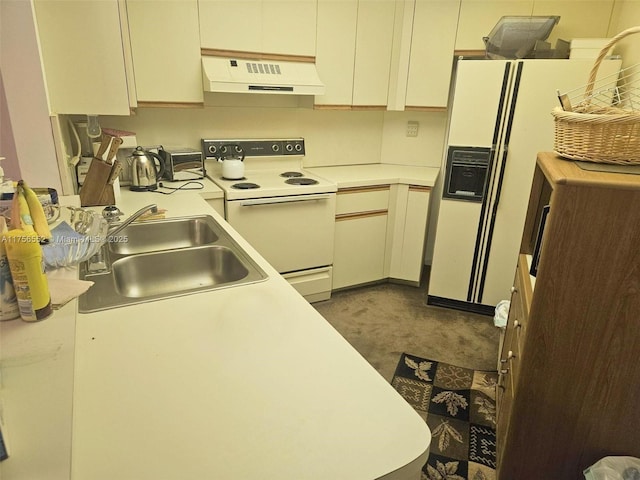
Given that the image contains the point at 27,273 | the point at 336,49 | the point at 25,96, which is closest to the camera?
the point at 27,273

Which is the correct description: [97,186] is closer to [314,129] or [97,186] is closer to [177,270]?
[177,270]

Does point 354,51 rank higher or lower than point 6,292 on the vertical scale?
higher

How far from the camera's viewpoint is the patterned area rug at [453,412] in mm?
1710

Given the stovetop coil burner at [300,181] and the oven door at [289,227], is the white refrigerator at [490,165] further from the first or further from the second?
the stovetop coil burner at [300,181]

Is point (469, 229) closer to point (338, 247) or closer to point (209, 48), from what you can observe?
point (338, 247)

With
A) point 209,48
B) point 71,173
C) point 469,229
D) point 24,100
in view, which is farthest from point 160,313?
point 469,229

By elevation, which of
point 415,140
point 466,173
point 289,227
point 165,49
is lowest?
point 289,227

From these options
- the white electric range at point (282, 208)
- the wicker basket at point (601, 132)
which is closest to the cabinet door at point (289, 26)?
the white electric range at point (282, 208)

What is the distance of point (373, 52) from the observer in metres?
3.04

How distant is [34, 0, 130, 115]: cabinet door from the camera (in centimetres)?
196

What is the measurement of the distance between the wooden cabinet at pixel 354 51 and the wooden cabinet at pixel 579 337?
188 cm

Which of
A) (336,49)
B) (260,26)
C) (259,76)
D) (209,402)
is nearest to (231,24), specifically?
(260,26)

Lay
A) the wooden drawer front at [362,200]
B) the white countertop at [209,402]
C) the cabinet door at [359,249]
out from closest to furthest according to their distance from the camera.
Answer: the white countertop at [209,402] < the wooden drawer front at [362,200] < the cabinet door at [359,249]

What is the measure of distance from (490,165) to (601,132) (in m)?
1.40
